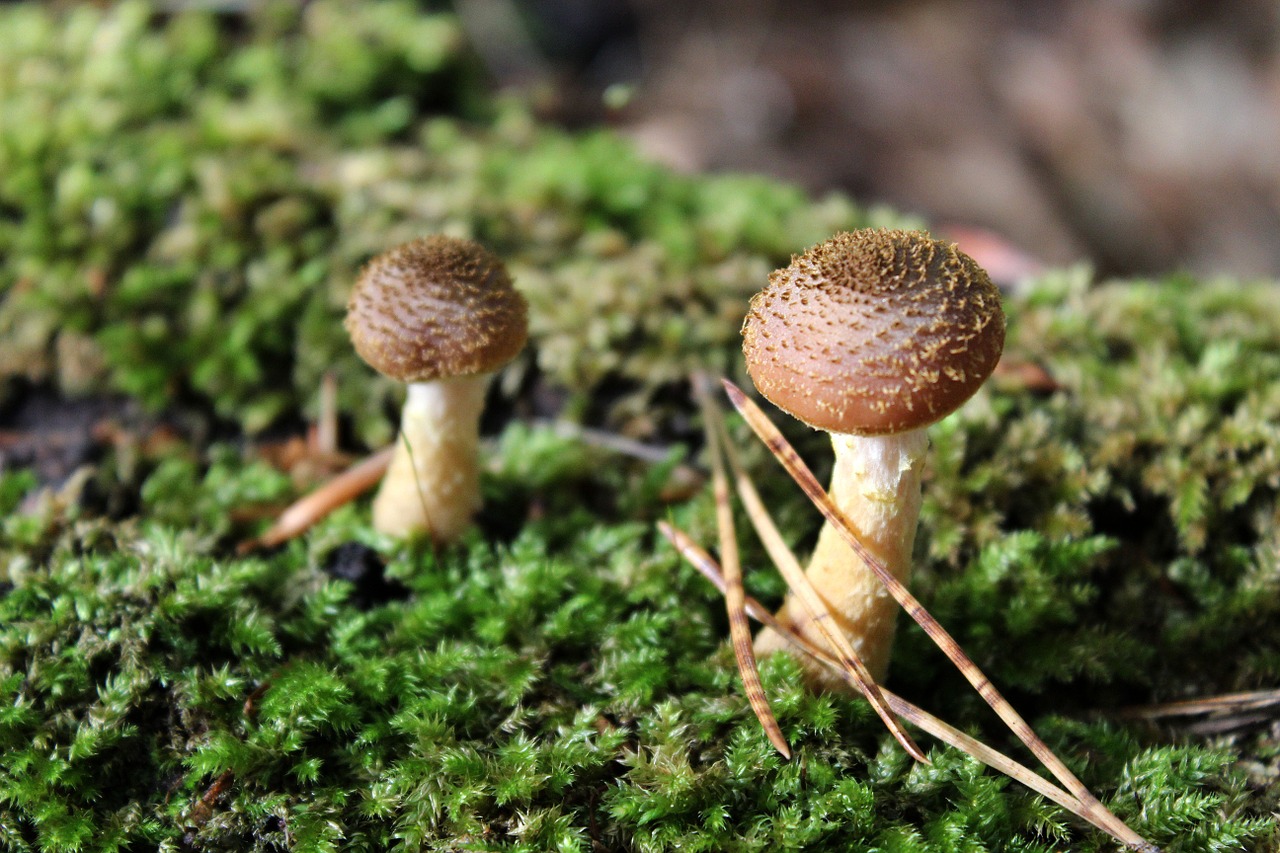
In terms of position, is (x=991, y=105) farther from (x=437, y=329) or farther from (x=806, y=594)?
(x=437, y=329)

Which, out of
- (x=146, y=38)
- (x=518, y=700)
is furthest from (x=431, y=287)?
(x=146, y=38)

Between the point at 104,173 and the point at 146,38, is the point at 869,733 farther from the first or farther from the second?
the point at 146,38

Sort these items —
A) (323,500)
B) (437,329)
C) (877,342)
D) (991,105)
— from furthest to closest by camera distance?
(991,105), (323,500), (437,329), (877,342)

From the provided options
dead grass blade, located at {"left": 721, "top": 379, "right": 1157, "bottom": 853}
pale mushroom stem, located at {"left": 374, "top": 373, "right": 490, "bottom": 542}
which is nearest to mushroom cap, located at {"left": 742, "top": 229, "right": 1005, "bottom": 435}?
dead grass blade, located at {"left": 721, "top": 379, "right": 1157, "bottom": 853}

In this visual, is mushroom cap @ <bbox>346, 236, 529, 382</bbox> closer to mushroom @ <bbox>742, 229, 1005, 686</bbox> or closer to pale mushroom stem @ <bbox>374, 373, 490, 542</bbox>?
pale mushroom stem @ <bbox>374, 373, 490, 542</bbox>

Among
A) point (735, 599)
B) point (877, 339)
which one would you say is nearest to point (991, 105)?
point (735, 599)

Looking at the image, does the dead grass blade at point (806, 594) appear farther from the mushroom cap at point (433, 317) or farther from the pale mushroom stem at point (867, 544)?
the mushroom cap at point (433, 317)
